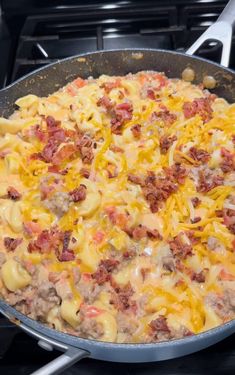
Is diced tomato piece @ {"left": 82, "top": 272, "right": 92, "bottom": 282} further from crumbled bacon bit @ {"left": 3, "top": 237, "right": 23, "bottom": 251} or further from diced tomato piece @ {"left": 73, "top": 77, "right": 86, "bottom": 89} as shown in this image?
diced tomato piece @ {"left": 73, "top": 77, "right": 86, "bottom": 89}

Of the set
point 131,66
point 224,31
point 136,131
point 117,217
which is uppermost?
point 224,31

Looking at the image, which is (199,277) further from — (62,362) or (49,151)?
(49,151)

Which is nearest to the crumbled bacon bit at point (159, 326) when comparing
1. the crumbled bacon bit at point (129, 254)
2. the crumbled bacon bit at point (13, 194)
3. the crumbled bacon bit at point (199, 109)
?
the crumbled bacon bit at point (129, 254)

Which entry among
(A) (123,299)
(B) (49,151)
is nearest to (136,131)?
(B) (49,151)

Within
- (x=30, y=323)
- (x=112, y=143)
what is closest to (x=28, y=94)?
(x=112, y=143)

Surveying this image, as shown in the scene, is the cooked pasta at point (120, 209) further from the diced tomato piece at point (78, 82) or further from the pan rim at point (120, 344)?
the pan rim at point (120, 344)

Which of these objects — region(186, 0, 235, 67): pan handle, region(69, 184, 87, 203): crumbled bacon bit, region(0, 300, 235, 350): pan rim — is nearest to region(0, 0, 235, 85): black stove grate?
region(186, 0, 235, 67): pan handle
